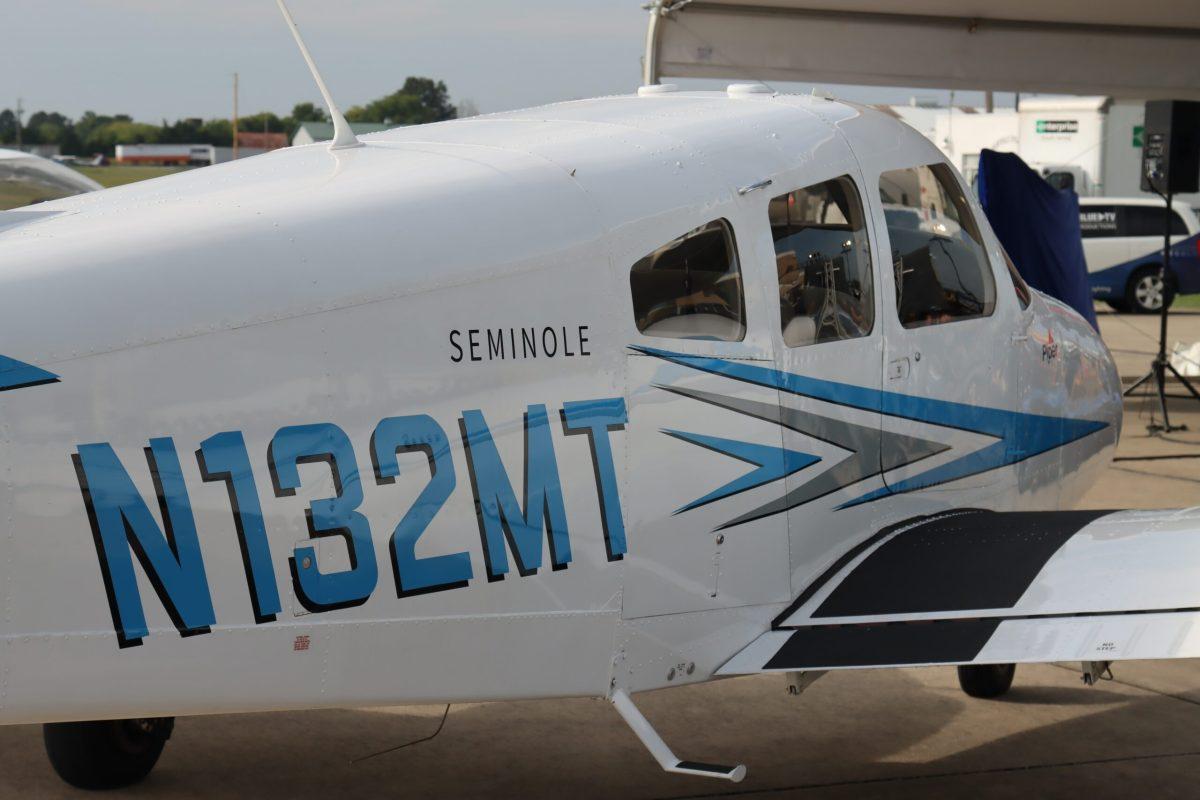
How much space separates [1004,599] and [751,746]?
1.64 m

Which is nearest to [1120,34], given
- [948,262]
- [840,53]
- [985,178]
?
[985,178]

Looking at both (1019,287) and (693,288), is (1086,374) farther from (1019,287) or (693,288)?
(693,288)

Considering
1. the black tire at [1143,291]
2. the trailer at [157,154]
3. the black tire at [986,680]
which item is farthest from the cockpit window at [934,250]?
the trailer at [157,154]

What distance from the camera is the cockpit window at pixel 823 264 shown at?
200 inches

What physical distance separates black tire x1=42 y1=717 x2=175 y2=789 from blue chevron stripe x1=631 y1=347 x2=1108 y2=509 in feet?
8.53

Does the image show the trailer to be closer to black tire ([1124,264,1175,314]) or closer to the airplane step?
black tire ([1124,264,1175,314])

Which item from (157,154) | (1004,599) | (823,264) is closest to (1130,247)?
(823,264)

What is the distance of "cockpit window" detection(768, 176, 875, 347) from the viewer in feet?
16.6

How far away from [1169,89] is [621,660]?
462 inches

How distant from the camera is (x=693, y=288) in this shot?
4684 mm

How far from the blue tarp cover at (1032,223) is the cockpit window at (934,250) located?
25.2 feet

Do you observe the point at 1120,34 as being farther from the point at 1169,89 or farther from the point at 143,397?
the point at 143,397

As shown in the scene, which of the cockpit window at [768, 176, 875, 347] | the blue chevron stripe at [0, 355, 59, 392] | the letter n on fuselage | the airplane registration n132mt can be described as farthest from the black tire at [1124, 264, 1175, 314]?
the blue chevron stripe at [0, 355, 59, 392]

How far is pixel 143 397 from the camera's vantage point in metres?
3.48
